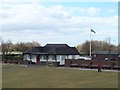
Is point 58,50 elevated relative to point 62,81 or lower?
elevated

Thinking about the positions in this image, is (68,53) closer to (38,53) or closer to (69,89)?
(38,53)

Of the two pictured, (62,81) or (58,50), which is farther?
(58,50)

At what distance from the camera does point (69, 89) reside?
75.7 feet

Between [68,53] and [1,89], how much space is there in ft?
145

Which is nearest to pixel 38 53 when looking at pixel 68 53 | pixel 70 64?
pixel 68 53

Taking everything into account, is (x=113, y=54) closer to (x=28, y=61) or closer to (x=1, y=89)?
(x=28, y=61)

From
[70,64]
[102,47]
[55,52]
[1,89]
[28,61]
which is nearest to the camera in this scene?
[1,89]

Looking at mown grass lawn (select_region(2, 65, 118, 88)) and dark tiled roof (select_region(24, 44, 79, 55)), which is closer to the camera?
mown grass lawn (select_region(2, 65, 118, 88))

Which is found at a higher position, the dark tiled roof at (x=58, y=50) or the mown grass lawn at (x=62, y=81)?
the dark tiled roof at (x=58, y=50)

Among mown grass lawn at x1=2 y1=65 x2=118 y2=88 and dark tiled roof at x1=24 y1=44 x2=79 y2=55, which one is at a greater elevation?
dark tiled roof at x1=24 y1=44 x2=79 y2=55

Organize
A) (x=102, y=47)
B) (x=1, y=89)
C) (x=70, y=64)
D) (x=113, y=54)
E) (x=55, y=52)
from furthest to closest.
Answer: (x=102, y=47)
(x=113, y=54)
(x=55, y=52)
(x=70, y=64)
(x=1, y=89)

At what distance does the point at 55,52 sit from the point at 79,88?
42.2 meters

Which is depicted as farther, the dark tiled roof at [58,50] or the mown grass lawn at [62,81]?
the dark tiled roof at [58,50]

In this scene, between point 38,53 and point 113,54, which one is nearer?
point 38,53
